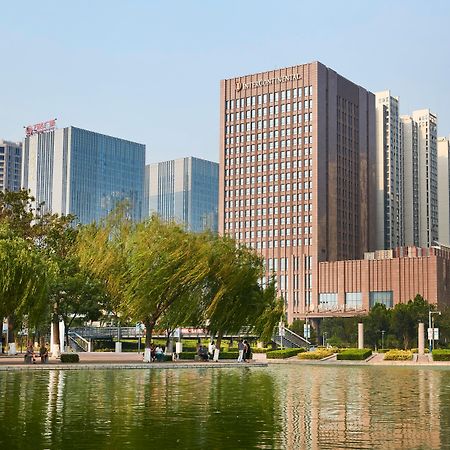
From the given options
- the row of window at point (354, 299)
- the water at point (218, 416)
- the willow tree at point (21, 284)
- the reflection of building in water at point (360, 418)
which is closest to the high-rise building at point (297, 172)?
the row of window at point (354, 299)

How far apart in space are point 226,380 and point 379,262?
122 m

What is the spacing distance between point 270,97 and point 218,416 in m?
160


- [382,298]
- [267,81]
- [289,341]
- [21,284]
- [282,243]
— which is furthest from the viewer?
[267,81]

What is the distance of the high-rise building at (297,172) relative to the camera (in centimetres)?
17038

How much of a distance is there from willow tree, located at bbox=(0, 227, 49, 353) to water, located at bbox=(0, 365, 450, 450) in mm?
13901

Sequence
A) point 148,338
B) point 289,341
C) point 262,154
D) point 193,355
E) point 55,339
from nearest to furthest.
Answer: point 148,338 < point 55,339 < point 193,355 < point 289,341 < point 262,154

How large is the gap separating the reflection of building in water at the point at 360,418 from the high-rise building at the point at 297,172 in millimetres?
132882

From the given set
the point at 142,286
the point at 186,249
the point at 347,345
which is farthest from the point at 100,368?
the point at 347,345

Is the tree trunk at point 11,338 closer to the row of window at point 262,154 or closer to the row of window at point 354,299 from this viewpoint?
the row of window at point 354,299

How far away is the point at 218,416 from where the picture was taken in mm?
22234

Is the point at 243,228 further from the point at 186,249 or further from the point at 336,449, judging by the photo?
the point at 336,449

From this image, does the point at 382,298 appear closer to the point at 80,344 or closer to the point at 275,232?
the point at 275,232

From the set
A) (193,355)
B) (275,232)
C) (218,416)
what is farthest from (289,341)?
(218,416)

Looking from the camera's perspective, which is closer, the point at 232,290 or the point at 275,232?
the point at 232,290
